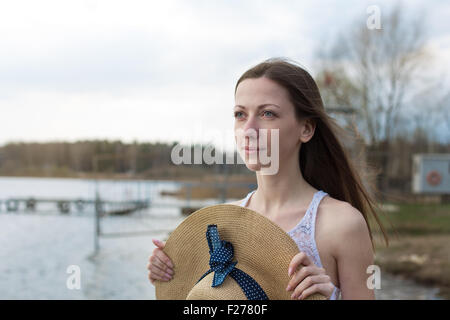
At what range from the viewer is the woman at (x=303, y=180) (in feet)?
4.49

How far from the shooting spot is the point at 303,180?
161 cm

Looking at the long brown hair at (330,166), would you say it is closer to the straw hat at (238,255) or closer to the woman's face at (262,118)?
the woman's face at (262,118)

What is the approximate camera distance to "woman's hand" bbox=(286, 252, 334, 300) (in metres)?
1.18

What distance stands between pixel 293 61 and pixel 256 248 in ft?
2.24

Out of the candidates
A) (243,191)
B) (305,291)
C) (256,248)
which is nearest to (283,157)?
(256,248)

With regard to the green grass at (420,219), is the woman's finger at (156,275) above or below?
above

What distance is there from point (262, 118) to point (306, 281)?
0.51 metres

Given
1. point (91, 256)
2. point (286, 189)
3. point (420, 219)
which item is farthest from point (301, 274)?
point (420, 219)

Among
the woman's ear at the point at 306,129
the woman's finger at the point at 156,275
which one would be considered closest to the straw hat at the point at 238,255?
the woman's finger at the point at 156,275

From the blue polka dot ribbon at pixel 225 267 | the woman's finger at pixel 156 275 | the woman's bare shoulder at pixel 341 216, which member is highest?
the woman's bare shoulder at pixel 341 216

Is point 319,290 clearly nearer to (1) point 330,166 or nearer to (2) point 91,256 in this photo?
(1) point 330,166

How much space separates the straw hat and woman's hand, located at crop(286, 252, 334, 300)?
23 mm

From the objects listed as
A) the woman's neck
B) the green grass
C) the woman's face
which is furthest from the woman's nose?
the green grass
